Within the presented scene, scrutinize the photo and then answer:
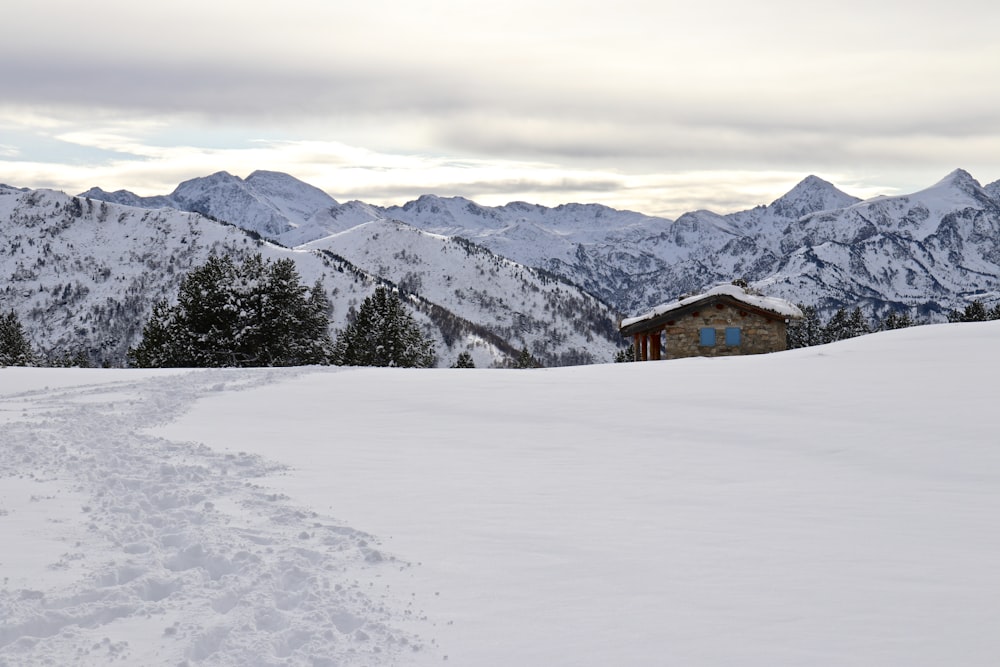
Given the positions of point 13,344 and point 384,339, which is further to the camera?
point 13,344

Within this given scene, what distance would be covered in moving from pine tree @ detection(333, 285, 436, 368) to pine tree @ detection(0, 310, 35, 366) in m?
27.5

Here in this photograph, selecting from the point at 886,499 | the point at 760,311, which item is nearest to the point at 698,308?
the point at 760,311

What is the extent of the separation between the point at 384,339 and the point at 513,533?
44.6 m

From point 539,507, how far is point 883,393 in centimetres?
1004

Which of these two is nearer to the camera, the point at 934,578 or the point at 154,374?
the point at 934,578

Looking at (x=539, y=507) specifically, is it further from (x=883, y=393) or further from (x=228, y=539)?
(x=883, y=393)

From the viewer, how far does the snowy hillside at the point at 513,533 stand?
5.58m

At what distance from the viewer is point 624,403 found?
16.3 meters

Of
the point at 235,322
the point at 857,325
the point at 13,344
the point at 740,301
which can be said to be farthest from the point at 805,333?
the point at 13,344

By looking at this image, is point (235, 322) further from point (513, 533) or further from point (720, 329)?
point (513, 533)

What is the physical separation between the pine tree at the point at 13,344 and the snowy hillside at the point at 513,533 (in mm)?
53715

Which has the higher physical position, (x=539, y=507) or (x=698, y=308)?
(x=698, y=308)

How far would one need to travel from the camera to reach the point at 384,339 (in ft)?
170

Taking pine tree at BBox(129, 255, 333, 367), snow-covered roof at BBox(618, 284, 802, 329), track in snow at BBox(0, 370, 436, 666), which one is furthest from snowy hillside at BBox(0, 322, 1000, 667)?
pine tree at BBox(129, 255, 333, 367)
